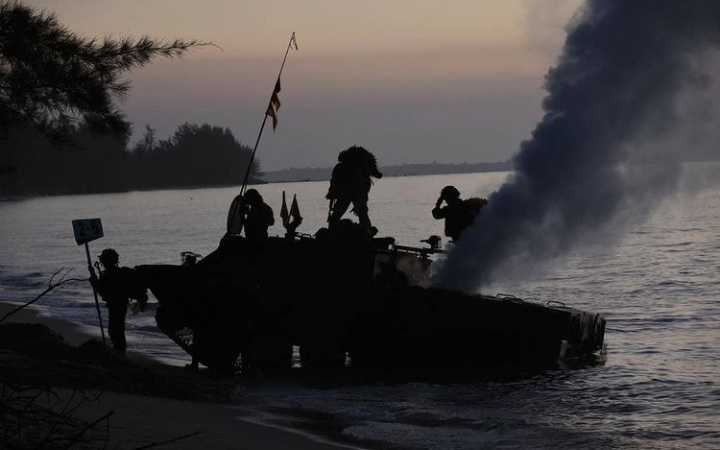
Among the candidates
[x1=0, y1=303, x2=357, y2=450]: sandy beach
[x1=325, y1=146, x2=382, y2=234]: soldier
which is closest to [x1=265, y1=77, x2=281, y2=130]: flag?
[x1=325, y1=146, x2=382, y2=234]: soldier

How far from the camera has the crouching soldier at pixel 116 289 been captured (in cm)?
1942

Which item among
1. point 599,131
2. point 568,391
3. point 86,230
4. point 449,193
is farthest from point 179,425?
point 599,131


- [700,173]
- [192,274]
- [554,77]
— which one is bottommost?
[192,274]

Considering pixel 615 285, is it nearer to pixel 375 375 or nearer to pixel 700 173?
pixel 700 173

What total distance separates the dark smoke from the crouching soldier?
5.92m

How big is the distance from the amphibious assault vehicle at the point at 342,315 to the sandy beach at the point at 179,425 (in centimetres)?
465

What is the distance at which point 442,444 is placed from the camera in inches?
→ 572

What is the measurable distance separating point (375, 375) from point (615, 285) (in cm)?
2776

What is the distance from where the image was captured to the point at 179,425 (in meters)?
12.5

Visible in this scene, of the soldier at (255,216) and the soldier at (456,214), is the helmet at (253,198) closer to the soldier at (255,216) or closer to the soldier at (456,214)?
the soldier at (255,216)

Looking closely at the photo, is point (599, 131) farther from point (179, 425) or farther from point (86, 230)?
point (179, 425)

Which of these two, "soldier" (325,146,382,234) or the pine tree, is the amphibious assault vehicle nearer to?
"soldier" (325,146,382,234)

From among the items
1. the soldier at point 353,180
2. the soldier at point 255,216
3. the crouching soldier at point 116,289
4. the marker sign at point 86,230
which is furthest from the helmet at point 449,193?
the marker sign at point 86,230

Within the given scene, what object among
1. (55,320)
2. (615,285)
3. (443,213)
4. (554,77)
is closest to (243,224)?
(443,213)
